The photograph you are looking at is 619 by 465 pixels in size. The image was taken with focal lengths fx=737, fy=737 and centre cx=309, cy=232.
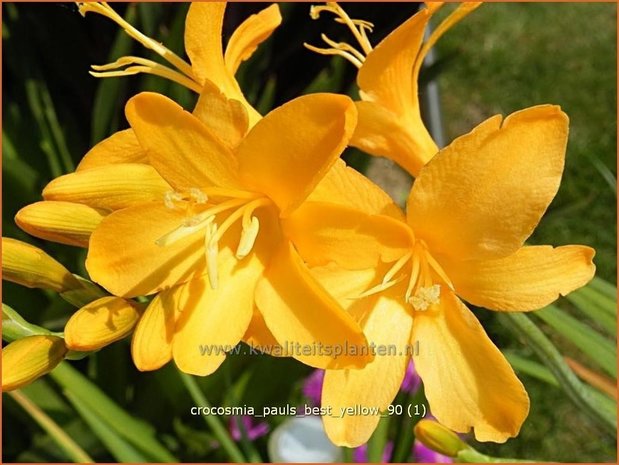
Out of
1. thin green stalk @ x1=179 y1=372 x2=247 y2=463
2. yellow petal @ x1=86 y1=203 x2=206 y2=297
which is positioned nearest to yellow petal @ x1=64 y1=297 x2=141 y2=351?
yellow petal @ x1=86 y1=203 x2=206 y2=297

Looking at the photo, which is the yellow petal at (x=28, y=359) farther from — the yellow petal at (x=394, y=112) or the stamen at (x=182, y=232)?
the yellow petal at (x=394, y=112)

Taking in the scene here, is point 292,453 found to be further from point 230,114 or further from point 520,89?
point 520,89

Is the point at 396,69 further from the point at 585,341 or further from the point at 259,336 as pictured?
the point at 585,341

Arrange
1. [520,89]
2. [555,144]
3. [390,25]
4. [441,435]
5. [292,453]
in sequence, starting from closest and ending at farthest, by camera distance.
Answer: [555,144] < [441,435] < [292,453] < [390,25] < [520,89]

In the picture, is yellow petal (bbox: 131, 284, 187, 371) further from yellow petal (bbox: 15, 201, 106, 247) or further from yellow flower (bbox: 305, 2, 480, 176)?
yellow flower (bbox: 305, 2, 480, 176)

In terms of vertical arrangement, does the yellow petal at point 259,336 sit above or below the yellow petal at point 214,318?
below


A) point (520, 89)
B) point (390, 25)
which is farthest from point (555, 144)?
point (520, 89)

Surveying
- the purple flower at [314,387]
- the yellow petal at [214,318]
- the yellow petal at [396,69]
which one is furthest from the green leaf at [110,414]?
the yellow petal at [396,69]
